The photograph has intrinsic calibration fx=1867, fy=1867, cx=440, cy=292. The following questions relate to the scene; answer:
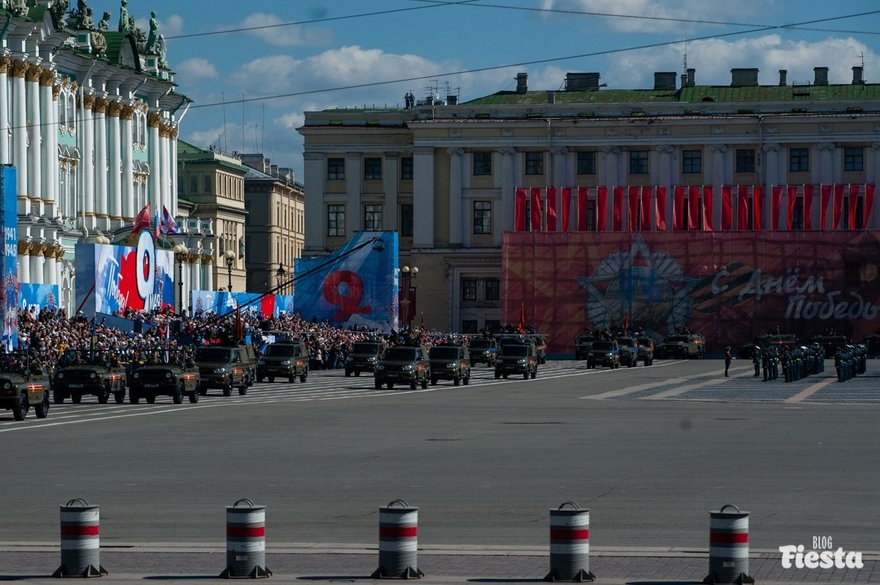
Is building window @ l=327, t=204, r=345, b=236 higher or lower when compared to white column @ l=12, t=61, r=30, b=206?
lower

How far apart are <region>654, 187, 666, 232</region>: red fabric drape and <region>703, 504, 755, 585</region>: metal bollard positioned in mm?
104038

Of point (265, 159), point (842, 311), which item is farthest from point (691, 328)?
point (265, 159)

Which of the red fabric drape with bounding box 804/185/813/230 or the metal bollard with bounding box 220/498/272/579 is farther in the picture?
the red fabric drape with bounding box 804/185/813/230

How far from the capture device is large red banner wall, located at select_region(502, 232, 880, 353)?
108m

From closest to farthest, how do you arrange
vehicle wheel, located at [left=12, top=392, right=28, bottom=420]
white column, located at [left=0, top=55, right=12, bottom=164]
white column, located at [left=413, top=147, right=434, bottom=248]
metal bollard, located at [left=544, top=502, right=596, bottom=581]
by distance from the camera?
metal bollard, located at [left=544, top=502, right=596, bottom=581], vehicle wheel, located at [left=12, top=392, right=28, bottom=420], white column, located at [left=0, top=55, right=12, bottom=164], white column, located at [left=413, top=147, right=434, bottom=248]

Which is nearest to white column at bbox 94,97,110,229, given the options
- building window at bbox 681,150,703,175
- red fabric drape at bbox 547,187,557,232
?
red fabric drape at bbox 547,187,557,232

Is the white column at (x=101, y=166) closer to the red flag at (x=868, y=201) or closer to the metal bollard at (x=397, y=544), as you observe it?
the red flag at (x=868, y=201)

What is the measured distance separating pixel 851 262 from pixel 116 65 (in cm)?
4311

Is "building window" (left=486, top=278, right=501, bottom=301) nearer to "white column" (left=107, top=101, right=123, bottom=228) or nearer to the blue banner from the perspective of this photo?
the blue banner

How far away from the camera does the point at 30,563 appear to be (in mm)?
17016

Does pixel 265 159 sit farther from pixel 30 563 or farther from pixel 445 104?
pixel 30 563

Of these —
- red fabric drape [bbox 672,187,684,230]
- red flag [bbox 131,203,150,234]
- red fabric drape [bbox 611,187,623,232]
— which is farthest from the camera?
red fabric drape [bbox 611,187,623,232]

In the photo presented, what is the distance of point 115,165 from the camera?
102500 mm

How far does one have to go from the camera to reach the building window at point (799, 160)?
124000mm
